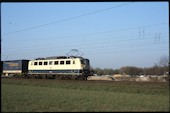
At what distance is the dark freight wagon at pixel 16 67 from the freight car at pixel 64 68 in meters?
6.41

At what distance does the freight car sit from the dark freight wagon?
641 centimetres

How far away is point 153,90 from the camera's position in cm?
2036

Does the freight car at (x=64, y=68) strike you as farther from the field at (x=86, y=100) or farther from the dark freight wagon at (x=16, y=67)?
the field at (x=86, y=100)

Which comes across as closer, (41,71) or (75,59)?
(75,59)

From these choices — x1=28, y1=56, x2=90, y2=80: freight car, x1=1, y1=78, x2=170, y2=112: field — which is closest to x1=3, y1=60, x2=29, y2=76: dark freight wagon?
x1=28, y1=56, x2=90, y2=80: freight car

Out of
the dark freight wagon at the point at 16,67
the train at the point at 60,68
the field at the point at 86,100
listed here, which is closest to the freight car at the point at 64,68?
the train at the point at 60,68

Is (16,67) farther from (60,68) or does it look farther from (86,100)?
(86,100)

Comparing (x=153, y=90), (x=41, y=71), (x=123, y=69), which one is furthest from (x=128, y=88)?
(x=123, y=69)

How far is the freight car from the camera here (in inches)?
1505

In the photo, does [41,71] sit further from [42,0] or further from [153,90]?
[42,0]

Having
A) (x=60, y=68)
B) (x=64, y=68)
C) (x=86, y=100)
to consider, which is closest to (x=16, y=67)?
(x=60, y=68)

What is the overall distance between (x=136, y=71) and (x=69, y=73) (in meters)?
34.5

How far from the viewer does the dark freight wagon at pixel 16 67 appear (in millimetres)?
49375

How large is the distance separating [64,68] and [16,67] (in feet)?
48.4
